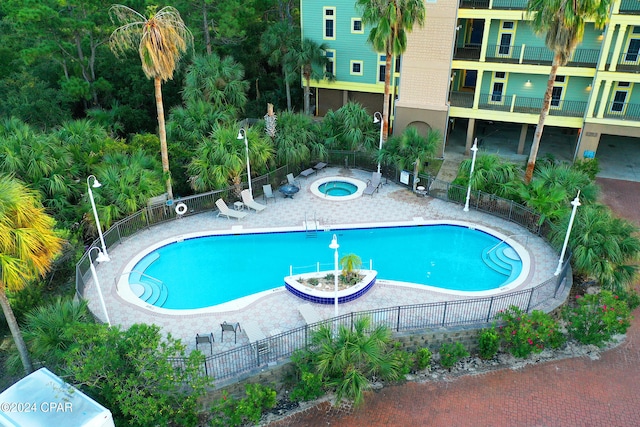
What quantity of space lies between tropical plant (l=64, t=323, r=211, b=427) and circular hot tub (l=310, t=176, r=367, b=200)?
44.0 ft

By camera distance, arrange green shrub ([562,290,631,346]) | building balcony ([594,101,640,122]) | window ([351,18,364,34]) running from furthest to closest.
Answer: window ([351,18,364,34]) → building balcony ([594,101,640,122]) → green shrub ([562,290,631,346])

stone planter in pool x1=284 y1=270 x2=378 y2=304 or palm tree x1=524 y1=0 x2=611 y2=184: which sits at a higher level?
palm tree x1=524 y1=0 x2=611 y2=184

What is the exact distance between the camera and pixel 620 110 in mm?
27984

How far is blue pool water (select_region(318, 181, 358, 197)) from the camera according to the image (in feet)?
85.6

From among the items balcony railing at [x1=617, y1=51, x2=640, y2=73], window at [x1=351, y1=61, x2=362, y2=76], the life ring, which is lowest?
the life ring

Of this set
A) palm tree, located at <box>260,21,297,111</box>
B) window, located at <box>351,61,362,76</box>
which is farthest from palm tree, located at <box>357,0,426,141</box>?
palm tree, located at <box>260,21,297,111</box>

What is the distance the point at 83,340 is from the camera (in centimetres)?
1311

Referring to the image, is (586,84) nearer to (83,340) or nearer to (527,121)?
(527,121)

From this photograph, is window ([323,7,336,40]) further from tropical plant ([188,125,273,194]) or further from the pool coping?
A: the pool coping

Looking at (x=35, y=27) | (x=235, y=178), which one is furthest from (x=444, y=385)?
(x=35, y=27)

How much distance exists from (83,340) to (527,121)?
83.6ft

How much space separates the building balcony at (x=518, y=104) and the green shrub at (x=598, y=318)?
15489 mm

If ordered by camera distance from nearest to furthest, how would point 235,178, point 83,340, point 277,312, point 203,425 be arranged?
point 83,340 < point 203,425 < point 277,312 < point 235,178

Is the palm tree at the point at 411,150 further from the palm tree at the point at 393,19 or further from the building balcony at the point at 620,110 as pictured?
the building balcony at the point at 620,110
